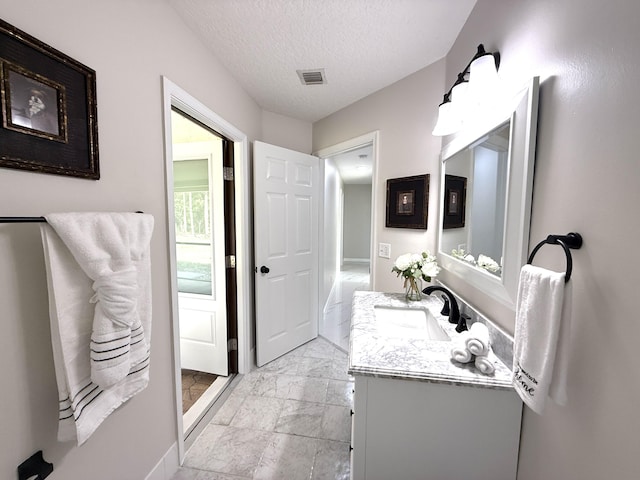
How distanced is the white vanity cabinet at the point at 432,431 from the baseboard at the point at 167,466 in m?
1.00

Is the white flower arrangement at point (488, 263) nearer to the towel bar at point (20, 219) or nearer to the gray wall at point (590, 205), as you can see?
the gray wall at point (590, 205)

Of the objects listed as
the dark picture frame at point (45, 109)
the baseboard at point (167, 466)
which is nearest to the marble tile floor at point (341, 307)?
the baseboard at point (167, 466)

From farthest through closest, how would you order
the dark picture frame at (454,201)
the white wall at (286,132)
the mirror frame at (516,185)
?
the white wall at (286,132) < the dark picture frame at (454,201) < the mirror frame at (516,185)

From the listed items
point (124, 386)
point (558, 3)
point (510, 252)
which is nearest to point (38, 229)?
point (124, 386)

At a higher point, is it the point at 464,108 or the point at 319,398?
the point at 464,108

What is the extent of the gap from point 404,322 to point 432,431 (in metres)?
0.64

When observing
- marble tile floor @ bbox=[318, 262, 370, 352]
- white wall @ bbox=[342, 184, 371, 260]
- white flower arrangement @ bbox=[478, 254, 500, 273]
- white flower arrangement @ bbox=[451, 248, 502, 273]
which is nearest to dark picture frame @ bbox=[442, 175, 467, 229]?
white flower arrangement @ bbox=[451, 248, 502, 273]

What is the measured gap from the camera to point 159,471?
4.13ft

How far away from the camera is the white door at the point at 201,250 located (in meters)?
2.05

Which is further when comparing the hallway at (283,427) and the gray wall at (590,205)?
the hallway at (283,427)

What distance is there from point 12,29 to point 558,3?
1.51 meters

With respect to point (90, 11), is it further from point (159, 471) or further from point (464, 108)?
point (159, 471)

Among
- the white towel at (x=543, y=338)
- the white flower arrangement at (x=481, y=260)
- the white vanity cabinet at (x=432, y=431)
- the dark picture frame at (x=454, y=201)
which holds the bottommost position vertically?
the white vanity cabinet at (x=432, y=431)

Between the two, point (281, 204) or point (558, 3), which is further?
point (281, 204)
